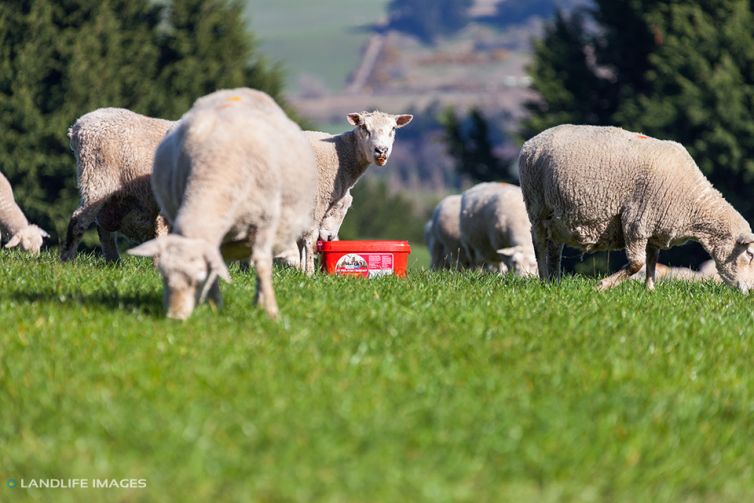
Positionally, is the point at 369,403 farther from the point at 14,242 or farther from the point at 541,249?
the point at 14,242

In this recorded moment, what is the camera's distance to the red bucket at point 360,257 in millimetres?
11773

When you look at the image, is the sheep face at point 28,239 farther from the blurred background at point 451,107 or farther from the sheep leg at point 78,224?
the blurred background at point 451,107

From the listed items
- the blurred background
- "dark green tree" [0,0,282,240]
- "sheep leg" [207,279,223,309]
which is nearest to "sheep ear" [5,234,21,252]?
"sheep leg" [207,279,223,309]

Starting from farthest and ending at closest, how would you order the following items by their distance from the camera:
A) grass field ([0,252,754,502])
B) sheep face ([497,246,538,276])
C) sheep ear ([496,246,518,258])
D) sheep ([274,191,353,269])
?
1. sheep face ([497,246,538,276])
2. sheep ear ([496,246,518,258])
3. sheep ([274,191,353,269])
4. grass field ([0,252,754,502])

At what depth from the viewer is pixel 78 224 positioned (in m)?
10.8

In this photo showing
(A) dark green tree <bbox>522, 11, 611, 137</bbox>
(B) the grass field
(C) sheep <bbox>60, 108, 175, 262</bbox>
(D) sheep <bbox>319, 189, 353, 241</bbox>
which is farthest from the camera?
(A) dark green tree <bbox>522, 11, 611, 137</bbox>

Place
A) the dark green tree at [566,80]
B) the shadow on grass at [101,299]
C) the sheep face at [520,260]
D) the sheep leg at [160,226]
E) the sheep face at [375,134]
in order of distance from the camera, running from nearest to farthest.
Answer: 1. the shadow on grass at [101,299]
2. the sheep leg at [160,226]
3. the sheep face at [375,134]
4. the sheep face at [520,260]
5. the dark green tree at [566,80]

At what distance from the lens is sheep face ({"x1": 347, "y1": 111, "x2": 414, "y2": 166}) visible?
1227 cm

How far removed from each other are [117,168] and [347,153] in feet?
9.67

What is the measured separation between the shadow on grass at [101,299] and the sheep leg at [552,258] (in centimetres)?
502

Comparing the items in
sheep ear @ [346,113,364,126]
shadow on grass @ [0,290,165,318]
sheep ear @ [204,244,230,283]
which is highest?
sheep ear @ [204,244,230,283]

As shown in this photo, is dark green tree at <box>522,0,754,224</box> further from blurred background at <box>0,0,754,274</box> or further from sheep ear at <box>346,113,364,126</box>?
sheep ear at <box>346,113,364,126</box>

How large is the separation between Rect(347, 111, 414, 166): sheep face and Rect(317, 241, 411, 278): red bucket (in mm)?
944

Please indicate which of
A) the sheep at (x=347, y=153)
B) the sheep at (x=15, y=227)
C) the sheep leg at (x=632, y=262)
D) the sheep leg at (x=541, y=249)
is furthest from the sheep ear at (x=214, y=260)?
the sheep at (x=15, y=227)
